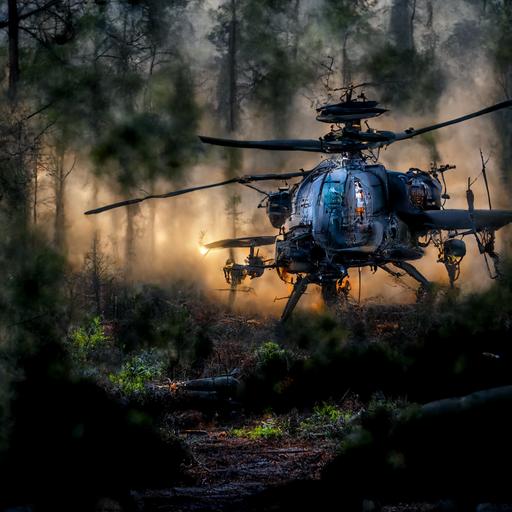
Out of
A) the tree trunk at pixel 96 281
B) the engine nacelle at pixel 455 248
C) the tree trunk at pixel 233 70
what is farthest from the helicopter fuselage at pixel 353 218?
the tree trunk at pixel 233 70

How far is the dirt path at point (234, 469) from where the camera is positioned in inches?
400

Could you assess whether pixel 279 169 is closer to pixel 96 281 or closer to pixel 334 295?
pixel 96 281

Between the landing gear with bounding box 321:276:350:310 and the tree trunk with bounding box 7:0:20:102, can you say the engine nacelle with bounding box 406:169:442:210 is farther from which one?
the tree trunk with bounding box 7:0:20:102

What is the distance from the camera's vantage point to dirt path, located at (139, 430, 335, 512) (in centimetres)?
1016

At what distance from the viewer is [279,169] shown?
37969 millimetres

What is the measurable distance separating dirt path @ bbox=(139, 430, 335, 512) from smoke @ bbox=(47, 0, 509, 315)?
60.6 ft

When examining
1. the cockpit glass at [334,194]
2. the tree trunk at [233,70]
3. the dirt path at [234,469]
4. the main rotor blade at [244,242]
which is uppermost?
the tree trunk at [233,70]

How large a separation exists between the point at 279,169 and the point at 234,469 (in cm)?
2653

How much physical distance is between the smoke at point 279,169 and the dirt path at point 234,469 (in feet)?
60.6

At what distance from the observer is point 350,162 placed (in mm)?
22828

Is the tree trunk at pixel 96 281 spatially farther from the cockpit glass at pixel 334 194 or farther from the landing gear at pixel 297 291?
the cockpit glass at pixel 334 194

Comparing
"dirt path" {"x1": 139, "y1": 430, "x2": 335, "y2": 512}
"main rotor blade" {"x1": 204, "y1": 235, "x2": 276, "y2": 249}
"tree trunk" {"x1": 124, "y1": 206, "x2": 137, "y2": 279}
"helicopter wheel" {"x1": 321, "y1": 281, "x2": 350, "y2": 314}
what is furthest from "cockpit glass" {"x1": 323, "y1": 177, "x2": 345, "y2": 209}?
"tree trunk" {"x1": 124, "y1": 206, "x2": 137, "y2": 279}

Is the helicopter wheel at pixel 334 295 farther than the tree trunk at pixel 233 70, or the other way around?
the tree trunk at pixel 233 70

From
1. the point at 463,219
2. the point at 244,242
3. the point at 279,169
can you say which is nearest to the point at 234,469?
the point at 463,219
